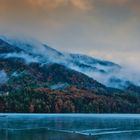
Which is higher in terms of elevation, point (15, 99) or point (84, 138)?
point (15, 99)

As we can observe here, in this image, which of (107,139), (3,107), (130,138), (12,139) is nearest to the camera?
(12,139)

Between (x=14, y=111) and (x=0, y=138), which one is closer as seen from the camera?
(x=0, y=138)

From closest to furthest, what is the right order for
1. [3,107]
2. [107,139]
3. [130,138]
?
[107,139], [130,138], [3,107]

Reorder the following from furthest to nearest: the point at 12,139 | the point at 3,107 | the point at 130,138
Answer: the point at 3,107, the point at 130,138, the point at 12,139

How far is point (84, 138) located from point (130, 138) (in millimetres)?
8272

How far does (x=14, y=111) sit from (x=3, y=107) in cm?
529

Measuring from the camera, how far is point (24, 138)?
201ft

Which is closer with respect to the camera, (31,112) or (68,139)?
(68,139)

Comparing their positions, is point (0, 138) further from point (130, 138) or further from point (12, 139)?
point (130, 138)

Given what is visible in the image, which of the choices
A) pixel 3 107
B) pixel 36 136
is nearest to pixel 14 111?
pixel 3 107

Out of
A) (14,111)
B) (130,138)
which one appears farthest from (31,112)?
(130,138)

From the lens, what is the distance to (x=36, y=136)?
2552 inches

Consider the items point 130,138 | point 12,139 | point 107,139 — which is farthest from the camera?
point 130,138

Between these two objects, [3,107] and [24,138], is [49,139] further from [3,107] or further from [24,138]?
[3,107]
